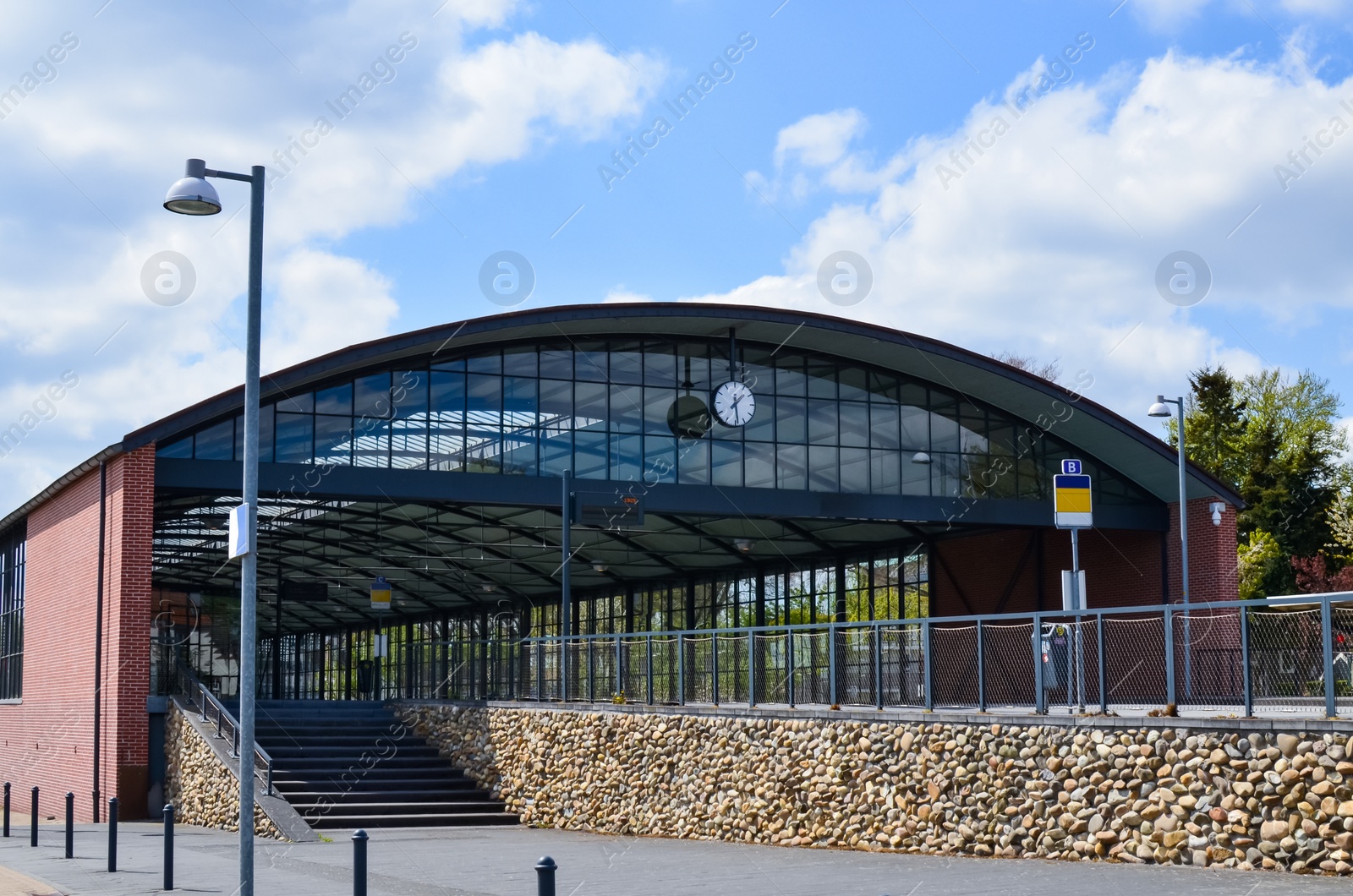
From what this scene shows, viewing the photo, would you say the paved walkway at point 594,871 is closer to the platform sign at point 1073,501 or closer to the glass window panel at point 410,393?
the platform sign at point 1073,501

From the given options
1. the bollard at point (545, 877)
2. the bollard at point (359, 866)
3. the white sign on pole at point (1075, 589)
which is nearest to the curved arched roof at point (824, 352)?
the white sign on pole at point (1075, 589)

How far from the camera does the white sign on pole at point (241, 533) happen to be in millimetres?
12633

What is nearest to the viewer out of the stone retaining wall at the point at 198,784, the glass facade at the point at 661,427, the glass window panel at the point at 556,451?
the stone retaining wall at the point at 198,784

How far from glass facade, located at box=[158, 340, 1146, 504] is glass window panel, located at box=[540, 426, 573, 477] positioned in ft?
0.08

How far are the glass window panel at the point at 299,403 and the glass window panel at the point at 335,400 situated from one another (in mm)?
117

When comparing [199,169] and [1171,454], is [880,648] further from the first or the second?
[1171,454]

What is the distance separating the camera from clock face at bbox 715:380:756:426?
3216cm

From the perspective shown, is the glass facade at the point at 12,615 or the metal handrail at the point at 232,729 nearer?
the metal handrail at the point at 232,729

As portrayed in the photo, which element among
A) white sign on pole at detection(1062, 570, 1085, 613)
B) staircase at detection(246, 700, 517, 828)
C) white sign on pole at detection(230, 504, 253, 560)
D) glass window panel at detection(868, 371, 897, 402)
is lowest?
staircase at detection(246, 700, 517, 828)

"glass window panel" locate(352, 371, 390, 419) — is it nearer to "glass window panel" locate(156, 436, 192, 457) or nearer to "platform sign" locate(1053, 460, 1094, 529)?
"glass window panel" locate(156, 436, 192, 457)

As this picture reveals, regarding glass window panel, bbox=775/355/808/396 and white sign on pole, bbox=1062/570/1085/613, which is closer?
white sign on pole, bbox=1062/570/1085/613

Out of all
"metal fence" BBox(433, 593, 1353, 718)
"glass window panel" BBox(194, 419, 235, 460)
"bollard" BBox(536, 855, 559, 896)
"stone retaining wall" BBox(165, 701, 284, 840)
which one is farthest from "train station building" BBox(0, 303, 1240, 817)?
"bollard" BBox(536, 855, 559, 896)

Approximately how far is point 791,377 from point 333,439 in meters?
10.4

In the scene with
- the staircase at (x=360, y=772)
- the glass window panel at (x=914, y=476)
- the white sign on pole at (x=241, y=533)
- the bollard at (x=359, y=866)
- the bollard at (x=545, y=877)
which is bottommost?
the staircase at (x=360, y=772)
